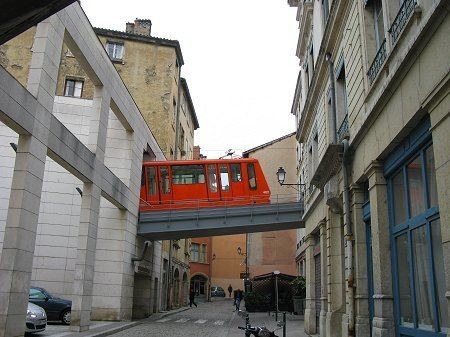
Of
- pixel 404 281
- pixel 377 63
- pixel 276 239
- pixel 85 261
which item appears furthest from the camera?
pixel 276 239

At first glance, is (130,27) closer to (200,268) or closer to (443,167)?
(200,268)

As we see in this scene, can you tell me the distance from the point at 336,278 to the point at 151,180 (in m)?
13.7

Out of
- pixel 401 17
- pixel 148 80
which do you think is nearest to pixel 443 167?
pixel 401 17

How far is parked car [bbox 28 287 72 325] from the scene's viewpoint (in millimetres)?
16641

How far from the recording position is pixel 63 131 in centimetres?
1415

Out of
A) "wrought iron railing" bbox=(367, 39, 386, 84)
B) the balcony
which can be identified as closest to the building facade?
the balcony

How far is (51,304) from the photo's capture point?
1698 centimetres

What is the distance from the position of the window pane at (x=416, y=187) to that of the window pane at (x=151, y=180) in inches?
707

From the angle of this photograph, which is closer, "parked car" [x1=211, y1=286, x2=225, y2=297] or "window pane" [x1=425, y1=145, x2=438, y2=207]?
"window pane" [x1=425, y1=145, x2=438, y2=207]

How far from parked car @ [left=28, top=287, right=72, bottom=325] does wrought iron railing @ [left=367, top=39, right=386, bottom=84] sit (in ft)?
43.8

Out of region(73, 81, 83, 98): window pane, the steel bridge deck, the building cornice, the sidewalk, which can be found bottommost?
the sidewalk

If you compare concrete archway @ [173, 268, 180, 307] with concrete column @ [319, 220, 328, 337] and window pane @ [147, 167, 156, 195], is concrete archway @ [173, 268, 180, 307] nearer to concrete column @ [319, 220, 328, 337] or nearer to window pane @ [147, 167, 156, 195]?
window pane @ [147, 167, 156, 195]

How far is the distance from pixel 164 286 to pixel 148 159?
29.9 feet

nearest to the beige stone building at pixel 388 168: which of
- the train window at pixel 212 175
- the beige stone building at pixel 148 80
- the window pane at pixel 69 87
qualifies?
the train window at pixel 212 175
